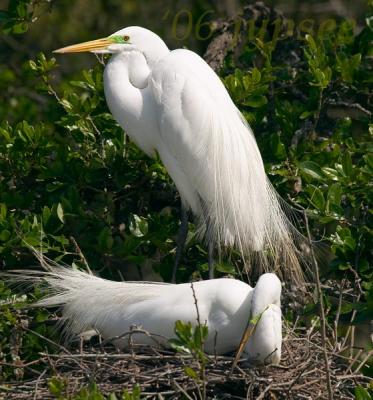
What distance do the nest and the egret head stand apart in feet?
5.14

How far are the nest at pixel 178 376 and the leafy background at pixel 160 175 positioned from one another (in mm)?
191

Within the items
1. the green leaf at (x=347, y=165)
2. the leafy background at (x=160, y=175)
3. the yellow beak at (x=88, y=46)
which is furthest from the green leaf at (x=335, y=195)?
the yellow beak at (x=88, y=46)

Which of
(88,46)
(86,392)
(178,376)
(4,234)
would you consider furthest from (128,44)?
(86,392)

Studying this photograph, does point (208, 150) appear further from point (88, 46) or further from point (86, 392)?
point (86, 392)

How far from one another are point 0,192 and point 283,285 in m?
1.25

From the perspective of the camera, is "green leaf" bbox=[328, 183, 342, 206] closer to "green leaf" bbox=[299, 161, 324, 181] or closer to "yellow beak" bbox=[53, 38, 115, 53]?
"green leaf" bbox=[299, 161, 324, 181]

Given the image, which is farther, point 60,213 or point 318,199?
point 60,213

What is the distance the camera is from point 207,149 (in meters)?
5.27

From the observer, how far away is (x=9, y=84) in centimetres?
640

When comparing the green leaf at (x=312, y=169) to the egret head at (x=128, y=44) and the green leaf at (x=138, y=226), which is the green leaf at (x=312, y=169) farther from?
the egret head at (x=128, y=44)

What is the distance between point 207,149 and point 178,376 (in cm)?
142

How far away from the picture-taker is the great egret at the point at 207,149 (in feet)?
17.0

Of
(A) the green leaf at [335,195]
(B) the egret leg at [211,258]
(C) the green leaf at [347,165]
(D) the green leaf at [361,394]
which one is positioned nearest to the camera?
(D) the green leaf at [361,394]

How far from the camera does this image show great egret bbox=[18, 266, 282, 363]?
4.29 meters
